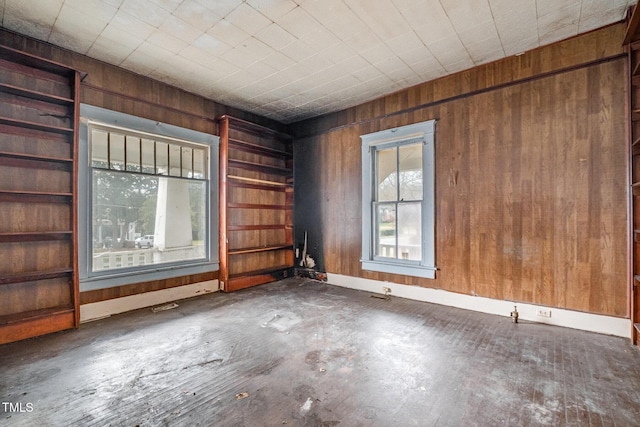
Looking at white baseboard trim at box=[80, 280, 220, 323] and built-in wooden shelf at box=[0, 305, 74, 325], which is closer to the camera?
built-in wooden shelf at box=[0, 305, 74, 325]

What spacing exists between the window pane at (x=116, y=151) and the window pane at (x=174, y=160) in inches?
25.5

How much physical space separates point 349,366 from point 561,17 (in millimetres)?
3925

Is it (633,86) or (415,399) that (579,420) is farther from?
(633,86)

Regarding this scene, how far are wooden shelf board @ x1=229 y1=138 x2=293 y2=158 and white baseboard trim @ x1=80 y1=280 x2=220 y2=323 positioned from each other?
7.95 ft

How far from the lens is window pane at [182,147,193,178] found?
15.0 feet

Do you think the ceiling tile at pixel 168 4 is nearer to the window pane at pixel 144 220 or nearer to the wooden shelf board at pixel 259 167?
the window pane at pixel 144 220

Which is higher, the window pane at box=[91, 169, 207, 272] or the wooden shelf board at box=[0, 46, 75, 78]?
the wooden shelf board at box=[0, 46, 75, 78]

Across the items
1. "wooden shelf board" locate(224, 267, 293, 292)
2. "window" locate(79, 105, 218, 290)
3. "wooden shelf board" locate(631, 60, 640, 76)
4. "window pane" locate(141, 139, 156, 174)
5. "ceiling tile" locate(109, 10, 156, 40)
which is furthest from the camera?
"wooden shelf board" locate(224, 267, 293, 292)

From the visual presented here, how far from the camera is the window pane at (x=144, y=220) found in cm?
370

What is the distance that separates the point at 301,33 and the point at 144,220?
3.26 meters

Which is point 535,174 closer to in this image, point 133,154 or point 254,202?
point 254,202

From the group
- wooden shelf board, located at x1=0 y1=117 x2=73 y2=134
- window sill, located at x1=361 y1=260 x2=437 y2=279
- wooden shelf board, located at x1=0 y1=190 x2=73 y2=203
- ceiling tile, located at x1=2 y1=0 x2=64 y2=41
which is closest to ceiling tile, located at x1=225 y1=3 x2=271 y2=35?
ceiling tile, located at x1=2 y1=0 x2=64 y2=41

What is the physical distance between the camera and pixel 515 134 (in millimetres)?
3527

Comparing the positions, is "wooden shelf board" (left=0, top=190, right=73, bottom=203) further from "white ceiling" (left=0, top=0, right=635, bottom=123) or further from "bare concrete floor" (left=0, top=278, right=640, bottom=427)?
"white ceiling" (left=0, top=0, right=635, bottom=123)
